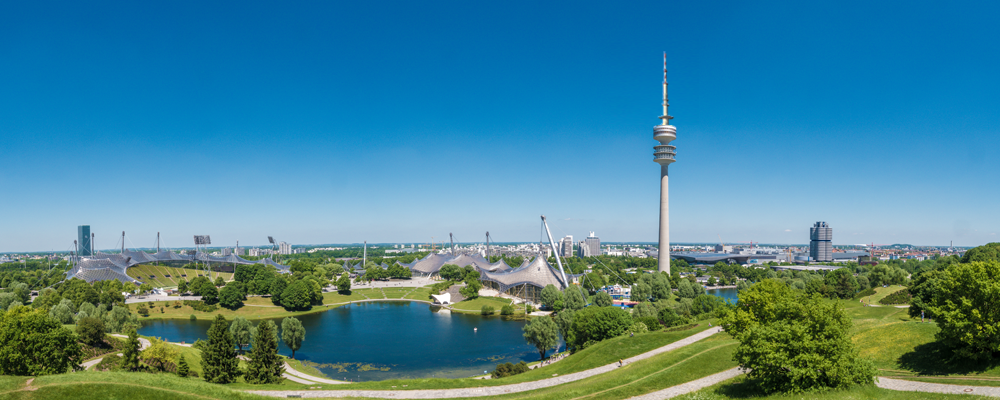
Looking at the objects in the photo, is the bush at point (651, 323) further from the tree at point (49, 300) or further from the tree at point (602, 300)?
the tree at point (49, 300)

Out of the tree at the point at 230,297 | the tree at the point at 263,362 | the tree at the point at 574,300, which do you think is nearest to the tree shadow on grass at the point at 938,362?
the tree at the point at 263,362

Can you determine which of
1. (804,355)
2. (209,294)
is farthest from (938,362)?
(209,294)

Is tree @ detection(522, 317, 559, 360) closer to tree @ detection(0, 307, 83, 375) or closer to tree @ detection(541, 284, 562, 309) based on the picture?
tree @ detection(541, 284, 562, 309)

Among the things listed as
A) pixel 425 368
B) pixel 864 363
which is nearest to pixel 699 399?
pixel 864 363

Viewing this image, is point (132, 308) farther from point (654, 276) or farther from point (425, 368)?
point (654, 276)

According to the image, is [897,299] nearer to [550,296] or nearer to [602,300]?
[602,300]
